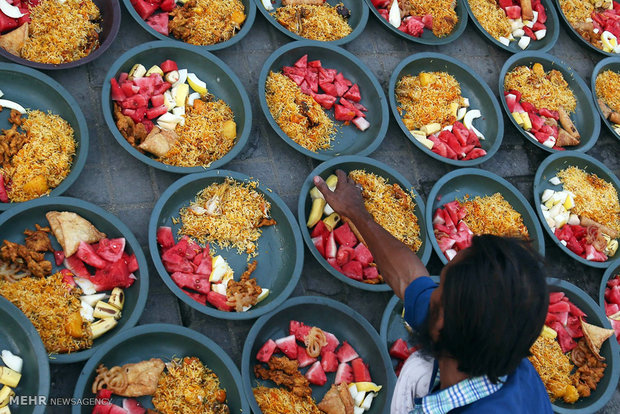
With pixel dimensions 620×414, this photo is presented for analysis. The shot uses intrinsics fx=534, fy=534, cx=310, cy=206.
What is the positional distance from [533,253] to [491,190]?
103 inches

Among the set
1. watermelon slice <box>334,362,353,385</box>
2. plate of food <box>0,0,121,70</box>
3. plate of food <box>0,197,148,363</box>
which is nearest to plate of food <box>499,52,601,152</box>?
watermelon slice <box>334,362,353,385</box>

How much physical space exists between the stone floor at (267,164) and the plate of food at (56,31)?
0.17 m

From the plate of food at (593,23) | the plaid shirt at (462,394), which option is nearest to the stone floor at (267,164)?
the plate of food at (593,23)

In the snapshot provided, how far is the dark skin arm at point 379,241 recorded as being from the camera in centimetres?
285

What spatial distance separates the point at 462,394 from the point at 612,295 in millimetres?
3083

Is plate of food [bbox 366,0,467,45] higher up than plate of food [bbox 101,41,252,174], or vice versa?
plate of food [bbox 366,0,467,45]

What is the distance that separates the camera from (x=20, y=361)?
2707 mm

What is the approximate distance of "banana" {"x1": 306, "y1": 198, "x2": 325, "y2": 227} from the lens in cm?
388

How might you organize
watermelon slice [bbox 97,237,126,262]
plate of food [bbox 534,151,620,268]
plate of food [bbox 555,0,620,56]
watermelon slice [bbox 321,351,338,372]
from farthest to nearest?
1. plate of food [bbox 555,0,620,56]
2. plate of food [bbox 534,151,620,268]
3. watermelon slice [bbox 321,351,338,372]
4. watermelon slice [bbox 97,237,126,262]

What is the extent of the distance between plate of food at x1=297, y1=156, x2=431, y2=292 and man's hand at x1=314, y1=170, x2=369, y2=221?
175mm

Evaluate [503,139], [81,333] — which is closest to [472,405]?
[81,333]

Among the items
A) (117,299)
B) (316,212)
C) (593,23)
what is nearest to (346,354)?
(316,212)

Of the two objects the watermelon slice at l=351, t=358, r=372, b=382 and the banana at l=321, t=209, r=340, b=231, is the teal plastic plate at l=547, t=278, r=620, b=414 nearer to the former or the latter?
the watermelon slice at l=351, t=358, r=372, b=382

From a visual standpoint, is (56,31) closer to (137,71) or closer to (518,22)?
(137,71)
